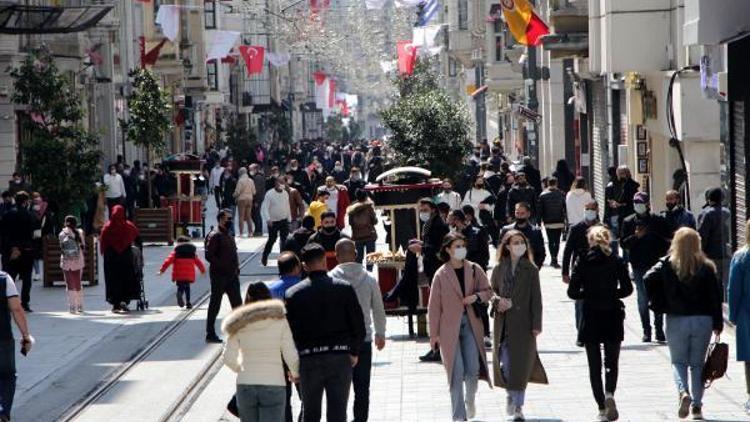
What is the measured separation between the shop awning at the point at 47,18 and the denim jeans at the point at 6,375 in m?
20.5

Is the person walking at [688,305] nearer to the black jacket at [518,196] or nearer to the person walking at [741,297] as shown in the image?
the person walking at [741,297]

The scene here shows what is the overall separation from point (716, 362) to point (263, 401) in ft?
14.0

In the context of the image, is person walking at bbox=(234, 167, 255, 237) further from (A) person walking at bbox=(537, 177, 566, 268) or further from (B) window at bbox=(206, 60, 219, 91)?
(B) window at bbox=(206, 60, 219, 91)

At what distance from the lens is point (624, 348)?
1970 cm

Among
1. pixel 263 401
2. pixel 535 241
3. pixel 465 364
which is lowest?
pixel 465 364

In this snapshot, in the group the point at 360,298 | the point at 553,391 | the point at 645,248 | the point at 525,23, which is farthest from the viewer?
the point at 525,23

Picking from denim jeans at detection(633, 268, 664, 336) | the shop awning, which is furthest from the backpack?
the shop awning

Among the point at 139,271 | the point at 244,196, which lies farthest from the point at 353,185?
the point at 139,271

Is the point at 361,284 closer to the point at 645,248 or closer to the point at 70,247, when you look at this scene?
the point at 645,248

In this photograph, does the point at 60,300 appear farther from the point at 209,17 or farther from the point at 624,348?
the point at 209,17

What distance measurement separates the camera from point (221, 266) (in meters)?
21.8

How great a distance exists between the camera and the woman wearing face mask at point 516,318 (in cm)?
1520

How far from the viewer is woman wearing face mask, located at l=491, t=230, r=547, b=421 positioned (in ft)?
49.9

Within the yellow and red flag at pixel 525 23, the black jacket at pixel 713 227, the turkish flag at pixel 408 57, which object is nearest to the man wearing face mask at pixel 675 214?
the black jacket at pixel 713 227
